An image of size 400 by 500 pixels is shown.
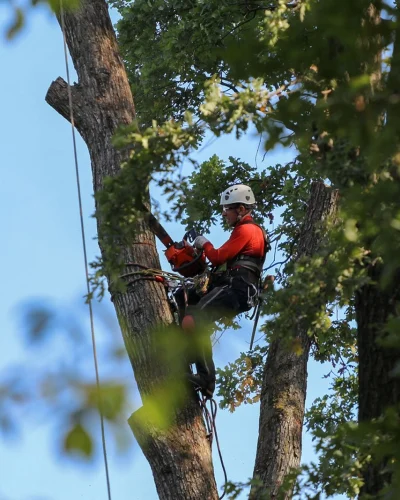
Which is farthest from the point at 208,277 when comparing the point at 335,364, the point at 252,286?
the point at 335,364

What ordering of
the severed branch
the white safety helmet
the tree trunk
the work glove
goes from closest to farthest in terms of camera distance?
the tree trunk → the severed branch → the work glove → the white safety helmet

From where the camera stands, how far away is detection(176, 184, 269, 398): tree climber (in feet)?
22.1

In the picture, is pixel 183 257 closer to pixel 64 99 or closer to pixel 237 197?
pixel 237 197

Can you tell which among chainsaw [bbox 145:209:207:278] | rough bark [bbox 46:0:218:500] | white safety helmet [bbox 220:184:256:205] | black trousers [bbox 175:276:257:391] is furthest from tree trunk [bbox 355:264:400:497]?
white safety helmet [bbox 220:184:256:205]

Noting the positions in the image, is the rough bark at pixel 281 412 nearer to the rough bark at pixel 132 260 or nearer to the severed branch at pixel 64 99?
the rough bark at pixel 132 260

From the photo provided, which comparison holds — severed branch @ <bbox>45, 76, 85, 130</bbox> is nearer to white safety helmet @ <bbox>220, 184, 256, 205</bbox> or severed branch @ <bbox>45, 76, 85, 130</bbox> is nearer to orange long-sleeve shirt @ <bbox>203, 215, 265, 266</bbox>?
orange long-sleeve shirt @ <bbox>203, 215, 265, 266</bbox>

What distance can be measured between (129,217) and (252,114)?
75 cm

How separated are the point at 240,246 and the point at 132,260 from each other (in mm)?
1242

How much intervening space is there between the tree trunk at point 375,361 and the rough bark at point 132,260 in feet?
3.38

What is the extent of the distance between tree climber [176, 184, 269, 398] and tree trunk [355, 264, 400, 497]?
4.88 ft

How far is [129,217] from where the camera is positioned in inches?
192

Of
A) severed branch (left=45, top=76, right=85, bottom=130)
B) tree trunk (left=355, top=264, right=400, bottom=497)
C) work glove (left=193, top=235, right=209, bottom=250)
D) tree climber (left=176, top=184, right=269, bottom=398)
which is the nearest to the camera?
tree trunk (left=355, top=264, right=400, bottom=497)

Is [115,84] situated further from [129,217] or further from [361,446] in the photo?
[361,446]

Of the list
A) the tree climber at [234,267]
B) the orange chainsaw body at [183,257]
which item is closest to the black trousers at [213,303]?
the tree climber at [234,267]
